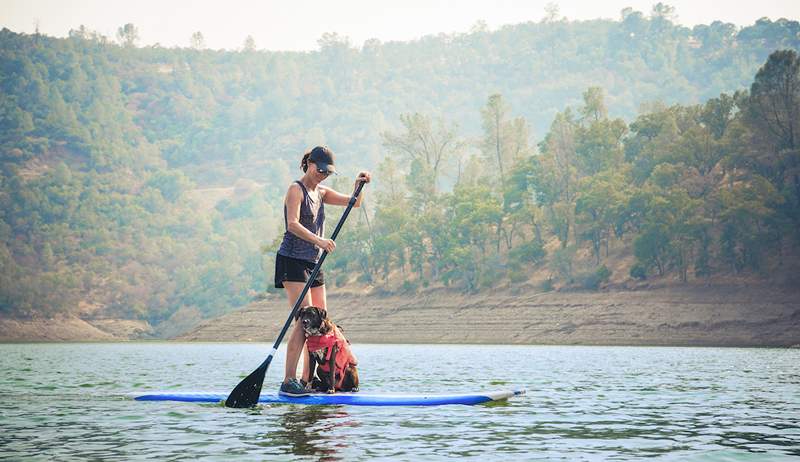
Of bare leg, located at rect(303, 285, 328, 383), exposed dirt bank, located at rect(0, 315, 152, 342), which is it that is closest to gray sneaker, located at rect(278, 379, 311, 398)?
bare leg, located at rect(303, 285, 328, 383)

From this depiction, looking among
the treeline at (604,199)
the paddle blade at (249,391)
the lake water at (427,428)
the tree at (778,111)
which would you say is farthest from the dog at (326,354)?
the tree at (778,111)

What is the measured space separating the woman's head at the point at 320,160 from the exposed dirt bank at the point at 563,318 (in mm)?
51983

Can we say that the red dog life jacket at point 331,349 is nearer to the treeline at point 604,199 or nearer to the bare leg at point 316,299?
the bare leg at point 316,299

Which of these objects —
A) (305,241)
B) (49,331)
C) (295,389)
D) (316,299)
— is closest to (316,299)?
(316,299)

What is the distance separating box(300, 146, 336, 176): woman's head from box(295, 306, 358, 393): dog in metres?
2.01

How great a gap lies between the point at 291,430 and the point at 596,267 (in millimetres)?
76365

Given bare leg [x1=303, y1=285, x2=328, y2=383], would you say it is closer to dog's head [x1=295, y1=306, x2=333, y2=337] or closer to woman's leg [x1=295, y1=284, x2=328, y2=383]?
woman's leg [x1=295, y1=284, x2=328, y2=383]

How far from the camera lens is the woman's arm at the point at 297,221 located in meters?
14.4

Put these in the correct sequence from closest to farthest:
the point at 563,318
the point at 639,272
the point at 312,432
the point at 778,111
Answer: the point at 312,432, the point at 563,318, the point at 778,111, the point at 639,272

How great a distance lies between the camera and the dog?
48.4 feet

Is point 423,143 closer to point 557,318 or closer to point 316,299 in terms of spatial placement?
point 557,318

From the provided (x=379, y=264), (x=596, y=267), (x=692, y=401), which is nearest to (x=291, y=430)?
(x=692, y=401)

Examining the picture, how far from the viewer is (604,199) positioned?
86750 millimetres

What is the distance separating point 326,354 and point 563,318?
63297mm
